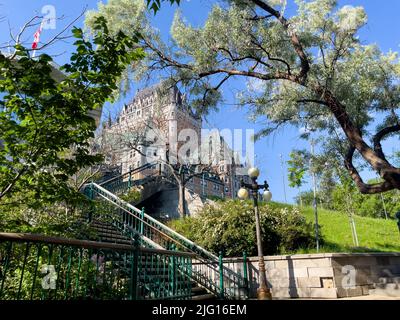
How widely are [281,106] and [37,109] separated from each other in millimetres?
8564

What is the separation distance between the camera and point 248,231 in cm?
1166

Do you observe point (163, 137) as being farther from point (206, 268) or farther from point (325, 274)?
point (325, 274)

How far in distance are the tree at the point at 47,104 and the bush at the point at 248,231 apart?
26.9 ft

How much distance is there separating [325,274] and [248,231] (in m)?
3.61

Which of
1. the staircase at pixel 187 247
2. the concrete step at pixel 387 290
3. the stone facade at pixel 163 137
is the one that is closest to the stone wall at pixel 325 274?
the concrete step at pixel 387 290

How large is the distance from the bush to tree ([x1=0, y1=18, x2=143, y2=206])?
8.20 meters

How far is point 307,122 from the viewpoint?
11.8m

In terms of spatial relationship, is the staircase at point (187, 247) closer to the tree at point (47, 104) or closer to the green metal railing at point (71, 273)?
the green metal railing at point (71, 273)

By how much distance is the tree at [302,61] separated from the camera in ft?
31.5

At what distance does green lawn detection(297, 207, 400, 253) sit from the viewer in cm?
1346

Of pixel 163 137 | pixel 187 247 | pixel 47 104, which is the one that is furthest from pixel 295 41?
pixel 163 137

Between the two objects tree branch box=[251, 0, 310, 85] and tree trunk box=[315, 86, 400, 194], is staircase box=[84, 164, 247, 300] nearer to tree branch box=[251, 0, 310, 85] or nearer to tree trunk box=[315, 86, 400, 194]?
tree trunk box=[315, 86, 400, 194]
